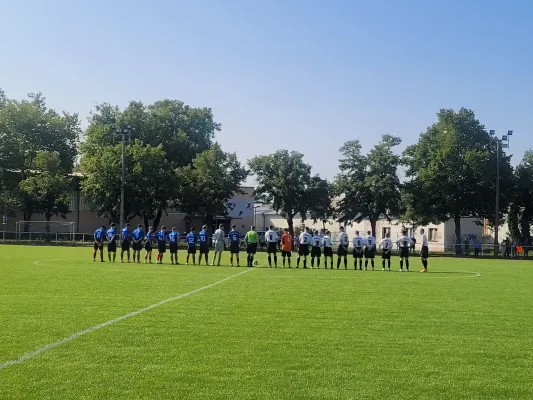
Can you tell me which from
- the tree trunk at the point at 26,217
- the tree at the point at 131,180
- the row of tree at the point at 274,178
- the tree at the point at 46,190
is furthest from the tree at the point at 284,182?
the tree trunk at the point at 26,217

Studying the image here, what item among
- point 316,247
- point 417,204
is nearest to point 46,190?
point 417,204

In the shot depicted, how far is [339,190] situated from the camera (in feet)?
188

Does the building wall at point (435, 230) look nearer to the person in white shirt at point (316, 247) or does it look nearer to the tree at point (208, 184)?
the tree at point (208, 184)

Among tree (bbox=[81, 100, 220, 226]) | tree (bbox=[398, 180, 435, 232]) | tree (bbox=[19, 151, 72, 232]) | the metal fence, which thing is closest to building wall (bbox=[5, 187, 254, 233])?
tree (bbox=[19, 151, 72, 232])

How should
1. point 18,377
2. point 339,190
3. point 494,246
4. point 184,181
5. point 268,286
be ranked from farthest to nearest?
point 184,181 < point 339,190 < point 494,246 < point 268,286 < point 18,377

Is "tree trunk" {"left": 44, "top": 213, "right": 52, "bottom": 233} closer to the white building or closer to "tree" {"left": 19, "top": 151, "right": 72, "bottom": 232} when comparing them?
"tree" {"left": 19, "top": 151, "right": 72, "bottom": 232}

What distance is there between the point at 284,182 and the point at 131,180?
46.8 ft

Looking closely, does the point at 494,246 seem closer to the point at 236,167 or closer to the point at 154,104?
the point at 236,167

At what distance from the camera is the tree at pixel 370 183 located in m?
55.1

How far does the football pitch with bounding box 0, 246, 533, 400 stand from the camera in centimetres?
633

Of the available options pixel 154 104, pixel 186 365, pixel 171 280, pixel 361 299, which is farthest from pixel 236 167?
pixel 186 365

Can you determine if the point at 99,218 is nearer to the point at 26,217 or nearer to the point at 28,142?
the point at 26,217

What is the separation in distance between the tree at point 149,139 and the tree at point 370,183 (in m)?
16.8

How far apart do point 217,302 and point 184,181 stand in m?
49.7
